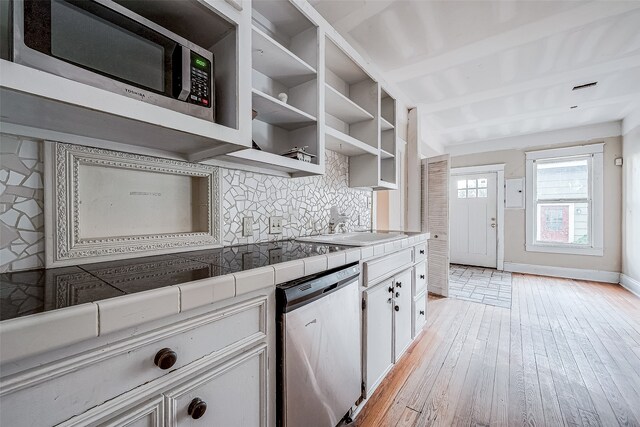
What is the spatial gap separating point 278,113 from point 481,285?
4.15 m

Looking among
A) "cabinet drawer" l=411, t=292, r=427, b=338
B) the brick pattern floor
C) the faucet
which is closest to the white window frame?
the brick pattern floor

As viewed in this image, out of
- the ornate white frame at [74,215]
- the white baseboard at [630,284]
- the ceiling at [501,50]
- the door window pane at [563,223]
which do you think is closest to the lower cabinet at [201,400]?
the ornate white frame at [74,215]

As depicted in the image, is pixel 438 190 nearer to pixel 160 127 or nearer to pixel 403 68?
pixel 403 68

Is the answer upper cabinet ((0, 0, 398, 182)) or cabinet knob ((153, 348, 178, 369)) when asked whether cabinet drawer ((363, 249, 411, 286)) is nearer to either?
upper cabinet ((0, 0, 398, 182))

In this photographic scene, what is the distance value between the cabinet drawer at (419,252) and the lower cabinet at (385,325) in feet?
0.59

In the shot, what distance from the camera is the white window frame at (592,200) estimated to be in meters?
4.24

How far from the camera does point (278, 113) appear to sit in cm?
146

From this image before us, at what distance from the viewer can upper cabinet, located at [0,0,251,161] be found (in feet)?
2.08

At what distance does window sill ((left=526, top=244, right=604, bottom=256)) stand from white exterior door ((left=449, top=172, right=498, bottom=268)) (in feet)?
2.01

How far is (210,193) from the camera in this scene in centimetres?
130

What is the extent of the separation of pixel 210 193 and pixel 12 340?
0.93 m

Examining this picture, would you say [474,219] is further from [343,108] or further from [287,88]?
[287,88]

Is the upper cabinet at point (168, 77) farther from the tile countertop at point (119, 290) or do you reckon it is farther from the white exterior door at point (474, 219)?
the white exterior door at point (474, 219)

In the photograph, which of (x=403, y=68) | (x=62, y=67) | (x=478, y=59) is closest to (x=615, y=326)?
(x=478, y=59)
